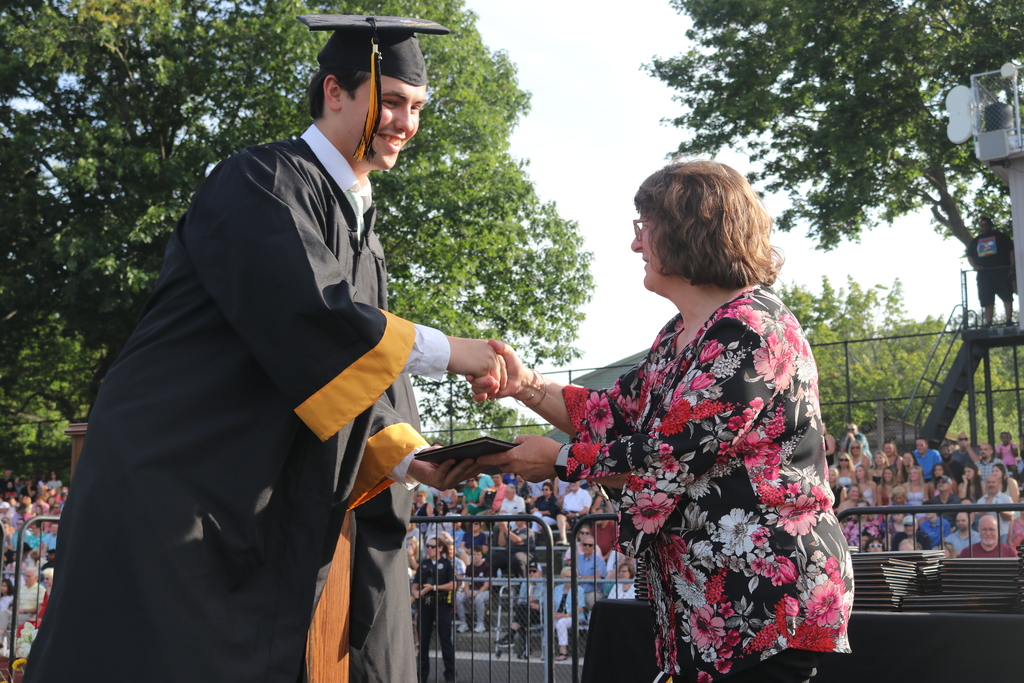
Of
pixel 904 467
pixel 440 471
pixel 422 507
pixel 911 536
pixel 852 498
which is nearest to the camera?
pixel 440 471

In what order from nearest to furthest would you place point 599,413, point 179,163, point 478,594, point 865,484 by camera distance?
point 599,413 → point 478,594 → point 865,484 → point 179,163

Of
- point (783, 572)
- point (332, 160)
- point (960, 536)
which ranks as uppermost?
point (332, 160)

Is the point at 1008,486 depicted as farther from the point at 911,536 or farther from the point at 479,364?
the point at 479,364

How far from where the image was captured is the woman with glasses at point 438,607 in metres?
8.11

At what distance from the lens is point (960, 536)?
8445 millimetres

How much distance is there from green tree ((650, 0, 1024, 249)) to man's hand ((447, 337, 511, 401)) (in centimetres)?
1665

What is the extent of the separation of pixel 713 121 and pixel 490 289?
6.57m

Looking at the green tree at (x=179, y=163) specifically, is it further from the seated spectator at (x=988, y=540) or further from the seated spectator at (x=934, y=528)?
the seated spectator at (x=988, y=540)

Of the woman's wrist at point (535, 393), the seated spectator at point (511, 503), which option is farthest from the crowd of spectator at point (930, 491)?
the woman's wrist at point (535, 393)

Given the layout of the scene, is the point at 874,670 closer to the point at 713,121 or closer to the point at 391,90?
the point at 391,90

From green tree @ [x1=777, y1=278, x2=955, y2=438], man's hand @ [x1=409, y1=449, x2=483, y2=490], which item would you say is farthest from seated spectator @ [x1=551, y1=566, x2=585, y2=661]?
green tree @ [x1=777, y1=278, x2=955, y2=438]

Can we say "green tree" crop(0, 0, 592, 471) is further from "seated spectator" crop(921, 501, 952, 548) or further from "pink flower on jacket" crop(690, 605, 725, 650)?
"pink flower on jacket" crop(690, 605, 725, 650)

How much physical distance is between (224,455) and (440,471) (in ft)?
2.83

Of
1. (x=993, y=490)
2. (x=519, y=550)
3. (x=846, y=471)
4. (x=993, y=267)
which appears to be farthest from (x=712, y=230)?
Answer: (x=993, y=267)
